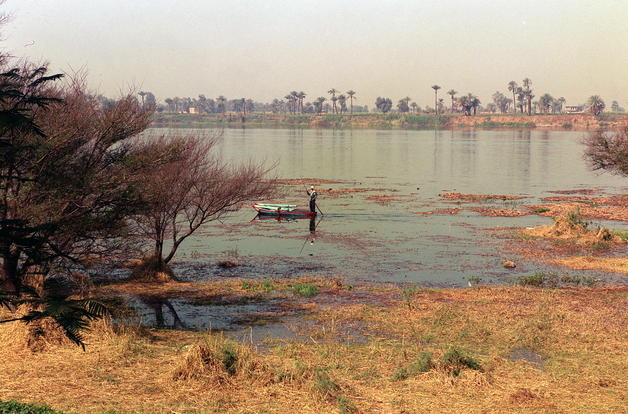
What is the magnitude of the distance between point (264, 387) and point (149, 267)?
14.9 metres

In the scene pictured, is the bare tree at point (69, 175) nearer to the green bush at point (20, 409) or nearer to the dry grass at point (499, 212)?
the green bush at point (20, 409)

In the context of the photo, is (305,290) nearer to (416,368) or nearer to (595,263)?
(416,368)

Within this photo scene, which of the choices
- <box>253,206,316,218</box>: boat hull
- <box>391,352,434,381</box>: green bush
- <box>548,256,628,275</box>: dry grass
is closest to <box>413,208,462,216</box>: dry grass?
<box>253,206,316,218</box>: boat hull

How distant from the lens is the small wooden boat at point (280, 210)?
44969mm

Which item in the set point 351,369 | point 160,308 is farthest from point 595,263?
point 351,369

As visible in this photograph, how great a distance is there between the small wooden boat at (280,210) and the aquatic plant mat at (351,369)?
25.3 m

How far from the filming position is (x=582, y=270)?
92.9ft

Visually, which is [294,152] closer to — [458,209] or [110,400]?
[458,209]

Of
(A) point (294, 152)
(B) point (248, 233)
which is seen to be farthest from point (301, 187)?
(A) point (294, 152)

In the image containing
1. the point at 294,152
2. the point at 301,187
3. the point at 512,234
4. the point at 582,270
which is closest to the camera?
the point at 582,270

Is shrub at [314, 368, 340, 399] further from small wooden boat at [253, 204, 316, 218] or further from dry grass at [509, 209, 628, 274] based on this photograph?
small wooden boat at [253, 204, 316, 218]

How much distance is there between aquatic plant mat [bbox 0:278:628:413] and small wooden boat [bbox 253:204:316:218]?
25322 mm

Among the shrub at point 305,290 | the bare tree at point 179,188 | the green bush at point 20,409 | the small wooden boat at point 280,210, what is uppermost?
the bare tree at point 179,188

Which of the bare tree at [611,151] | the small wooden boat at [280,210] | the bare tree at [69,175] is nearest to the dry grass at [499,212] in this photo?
the bare tree at [611,151]
